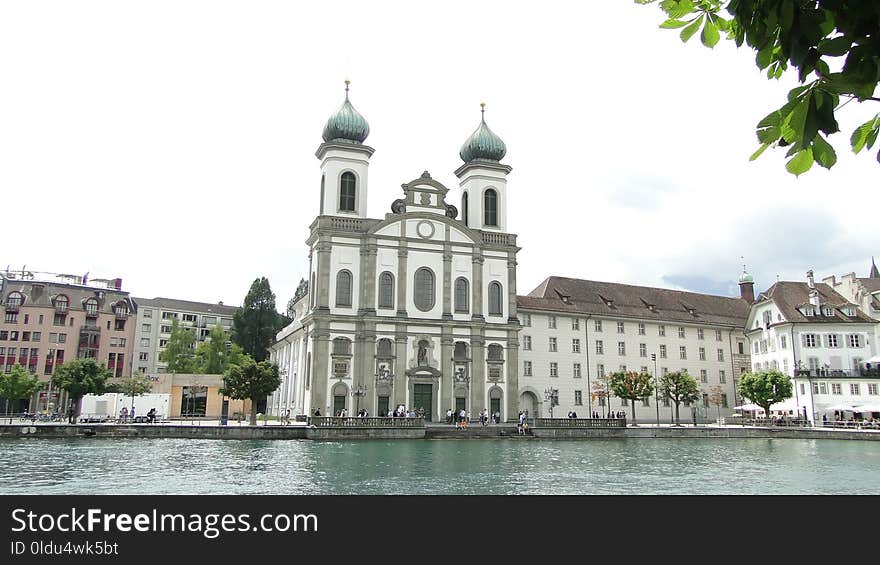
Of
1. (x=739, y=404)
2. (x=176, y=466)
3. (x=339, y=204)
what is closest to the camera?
(x=176, y=466)

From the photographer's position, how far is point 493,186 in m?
67.1

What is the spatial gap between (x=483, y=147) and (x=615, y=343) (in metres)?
22.2

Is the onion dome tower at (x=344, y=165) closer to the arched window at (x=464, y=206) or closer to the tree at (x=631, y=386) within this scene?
the arched window at (x=464, y=206)

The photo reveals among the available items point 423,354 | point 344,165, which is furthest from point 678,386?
point 344,165

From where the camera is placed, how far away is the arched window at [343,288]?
59000 mm

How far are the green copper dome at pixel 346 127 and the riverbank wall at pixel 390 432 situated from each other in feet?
88.4

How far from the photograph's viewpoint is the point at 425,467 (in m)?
29.1

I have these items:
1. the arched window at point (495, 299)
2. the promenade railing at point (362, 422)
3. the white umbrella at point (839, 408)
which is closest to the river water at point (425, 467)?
the promenade railing at point (362, 422)

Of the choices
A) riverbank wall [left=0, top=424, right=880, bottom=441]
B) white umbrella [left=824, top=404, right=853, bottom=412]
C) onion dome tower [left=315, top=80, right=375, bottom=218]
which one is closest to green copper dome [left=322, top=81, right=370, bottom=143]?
onion dome tower [left=315, top=80, right=375, bottom=218]

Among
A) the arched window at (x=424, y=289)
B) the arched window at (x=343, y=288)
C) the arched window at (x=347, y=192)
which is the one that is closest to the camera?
the arched window at (x=343, y=288)

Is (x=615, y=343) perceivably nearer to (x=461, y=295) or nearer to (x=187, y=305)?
(x=461, y=295)
